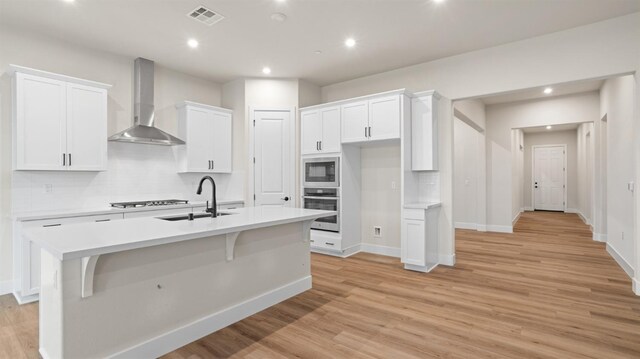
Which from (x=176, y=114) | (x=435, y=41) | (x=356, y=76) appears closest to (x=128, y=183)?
(x=176, y=114)

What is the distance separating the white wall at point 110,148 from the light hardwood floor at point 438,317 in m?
1.13

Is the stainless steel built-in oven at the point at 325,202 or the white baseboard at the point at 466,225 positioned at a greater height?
the stainless steel built-in oven at the point at 325,202

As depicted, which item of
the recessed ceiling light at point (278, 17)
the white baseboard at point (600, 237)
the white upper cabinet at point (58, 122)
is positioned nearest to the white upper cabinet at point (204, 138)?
the white upper cabinet at point (58, 122)

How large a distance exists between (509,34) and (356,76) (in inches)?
91.5

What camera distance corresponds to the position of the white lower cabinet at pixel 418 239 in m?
4.25

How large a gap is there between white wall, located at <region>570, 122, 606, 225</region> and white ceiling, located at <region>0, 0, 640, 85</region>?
5.65 m

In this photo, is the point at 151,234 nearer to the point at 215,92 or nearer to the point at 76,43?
the point at 76,43

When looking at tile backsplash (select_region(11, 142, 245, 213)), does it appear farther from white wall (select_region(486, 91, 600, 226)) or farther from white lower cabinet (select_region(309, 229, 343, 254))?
white wall (select_region(486, 91, 600, 226))

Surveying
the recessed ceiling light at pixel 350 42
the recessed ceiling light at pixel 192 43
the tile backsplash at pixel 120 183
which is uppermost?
the recessed ceiling light at pixel 350 42

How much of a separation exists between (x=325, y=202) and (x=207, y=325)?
2.91 metres

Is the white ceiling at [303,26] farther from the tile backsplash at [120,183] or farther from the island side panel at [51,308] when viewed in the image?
the island side panel at [51,308]

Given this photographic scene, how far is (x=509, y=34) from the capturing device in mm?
3889

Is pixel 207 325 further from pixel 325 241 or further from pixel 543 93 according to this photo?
pixel 543 93

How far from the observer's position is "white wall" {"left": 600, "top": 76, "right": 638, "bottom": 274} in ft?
13.4
